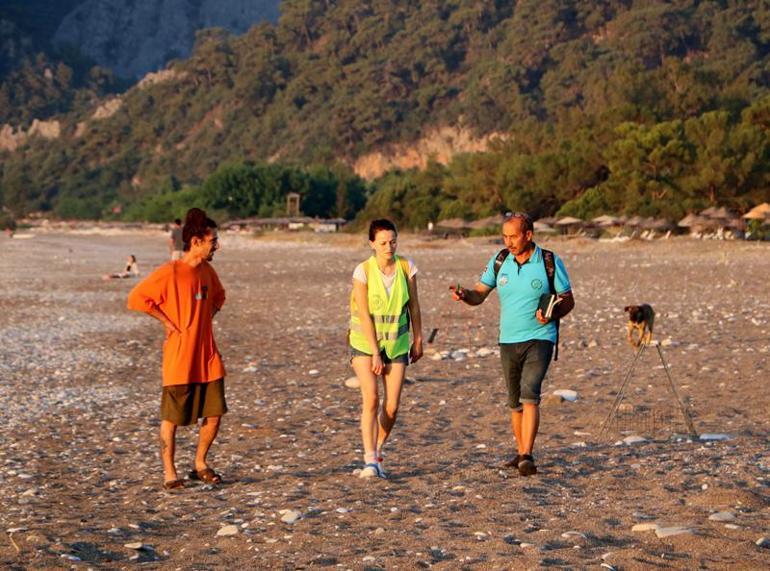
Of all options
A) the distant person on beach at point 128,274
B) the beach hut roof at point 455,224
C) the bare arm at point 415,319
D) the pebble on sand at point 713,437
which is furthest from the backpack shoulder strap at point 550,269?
the beach hut roof at point 455,224

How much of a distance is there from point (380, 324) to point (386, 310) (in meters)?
0.10

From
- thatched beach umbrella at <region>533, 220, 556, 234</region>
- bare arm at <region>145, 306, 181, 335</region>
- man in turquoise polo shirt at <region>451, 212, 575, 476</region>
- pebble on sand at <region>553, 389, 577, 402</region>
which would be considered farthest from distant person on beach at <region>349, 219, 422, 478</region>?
thatched beach umbrella at <region>533, 220, 556, 234</region>

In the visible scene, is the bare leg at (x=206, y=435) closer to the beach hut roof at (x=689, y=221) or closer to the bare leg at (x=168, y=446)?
the bare leg at (x=168, y=446)

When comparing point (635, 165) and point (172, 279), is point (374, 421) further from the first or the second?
point (635, 165)

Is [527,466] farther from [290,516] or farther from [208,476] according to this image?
[208,476]

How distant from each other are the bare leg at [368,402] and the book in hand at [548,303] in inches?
47.2

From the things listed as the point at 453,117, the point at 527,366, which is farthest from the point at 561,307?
the point at 453,117

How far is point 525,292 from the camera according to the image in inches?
304

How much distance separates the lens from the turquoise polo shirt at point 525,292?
7.70m

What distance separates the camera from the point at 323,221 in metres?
106

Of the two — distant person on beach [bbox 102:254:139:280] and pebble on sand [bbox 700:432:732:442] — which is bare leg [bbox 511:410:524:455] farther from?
distant person on beach [bbox 102:254:139:280]

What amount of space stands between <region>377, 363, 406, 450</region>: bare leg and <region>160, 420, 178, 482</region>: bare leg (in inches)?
54.5

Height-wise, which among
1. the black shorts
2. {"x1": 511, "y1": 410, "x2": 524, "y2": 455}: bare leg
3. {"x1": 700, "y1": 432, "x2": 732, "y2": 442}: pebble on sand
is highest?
the black shorts

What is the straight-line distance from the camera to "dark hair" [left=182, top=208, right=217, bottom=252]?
24.8 feet
